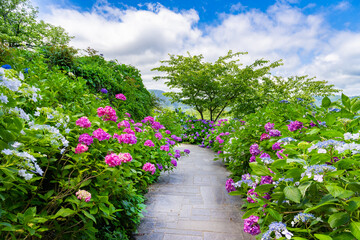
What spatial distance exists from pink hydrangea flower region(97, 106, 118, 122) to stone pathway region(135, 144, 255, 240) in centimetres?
129

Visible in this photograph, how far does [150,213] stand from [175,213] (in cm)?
33

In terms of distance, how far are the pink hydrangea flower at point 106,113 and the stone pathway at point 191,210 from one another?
129 centimetres

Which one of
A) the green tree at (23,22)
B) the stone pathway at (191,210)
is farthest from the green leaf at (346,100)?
the green tree at (23,22)

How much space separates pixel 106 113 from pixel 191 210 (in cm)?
170

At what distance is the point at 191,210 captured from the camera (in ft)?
8.11

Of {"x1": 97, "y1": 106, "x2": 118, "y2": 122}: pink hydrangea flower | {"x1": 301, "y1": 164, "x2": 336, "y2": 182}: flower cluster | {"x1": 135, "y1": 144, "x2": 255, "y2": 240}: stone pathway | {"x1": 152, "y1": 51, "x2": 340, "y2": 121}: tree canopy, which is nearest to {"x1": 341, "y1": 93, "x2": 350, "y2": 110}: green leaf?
{"x1": 301, "y1": 164, "x2": 336, "y2": 182}: flower cluster

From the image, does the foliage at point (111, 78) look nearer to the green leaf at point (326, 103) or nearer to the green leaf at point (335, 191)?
the green leaf at point (326, 103)

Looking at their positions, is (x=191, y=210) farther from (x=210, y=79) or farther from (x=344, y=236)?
(x=210, y=79)

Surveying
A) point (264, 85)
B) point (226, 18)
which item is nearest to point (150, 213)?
point (226, 18)

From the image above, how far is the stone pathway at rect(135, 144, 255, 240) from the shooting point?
1.99m

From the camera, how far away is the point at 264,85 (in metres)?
9.99

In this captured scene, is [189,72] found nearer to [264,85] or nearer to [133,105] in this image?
[264,85]

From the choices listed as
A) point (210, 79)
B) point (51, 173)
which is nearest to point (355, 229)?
point (51, 173)

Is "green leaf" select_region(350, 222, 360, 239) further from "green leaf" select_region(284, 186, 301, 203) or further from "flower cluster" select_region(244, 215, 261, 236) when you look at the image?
"flower cluster" select_region(244, 215, 261, 236)
